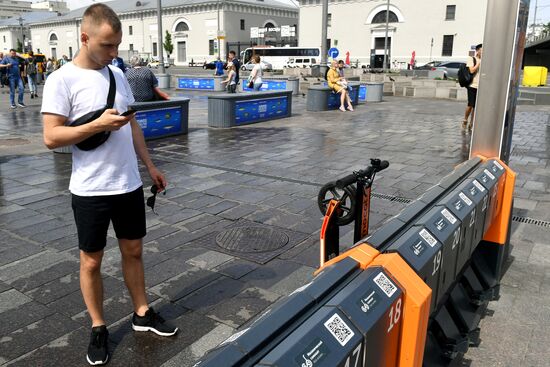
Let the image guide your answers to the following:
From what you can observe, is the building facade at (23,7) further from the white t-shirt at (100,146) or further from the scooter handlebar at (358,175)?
the scooter handlebar at (358,175)

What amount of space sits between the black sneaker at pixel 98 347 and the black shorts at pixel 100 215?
0.53 m

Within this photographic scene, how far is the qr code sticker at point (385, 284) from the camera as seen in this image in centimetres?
174

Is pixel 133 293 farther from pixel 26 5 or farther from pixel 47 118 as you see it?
pixel 26 5

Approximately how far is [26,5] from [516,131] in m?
172

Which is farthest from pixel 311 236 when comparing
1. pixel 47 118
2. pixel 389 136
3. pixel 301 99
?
pixel 301 99

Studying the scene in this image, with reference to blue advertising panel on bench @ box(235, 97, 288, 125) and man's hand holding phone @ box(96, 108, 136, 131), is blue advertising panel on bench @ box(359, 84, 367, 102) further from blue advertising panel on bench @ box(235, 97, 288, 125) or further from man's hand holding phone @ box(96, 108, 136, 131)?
man's hand holding phone @ box(96, 108, 136, 131)

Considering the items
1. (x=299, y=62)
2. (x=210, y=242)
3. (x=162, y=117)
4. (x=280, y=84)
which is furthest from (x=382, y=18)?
(x=210, y=242)

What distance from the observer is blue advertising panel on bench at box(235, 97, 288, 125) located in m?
12.6

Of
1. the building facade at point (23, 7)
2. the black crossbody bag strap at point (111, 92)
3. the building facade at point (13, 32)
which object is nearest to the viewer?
the black crossbody bag strap at point (111, 92)

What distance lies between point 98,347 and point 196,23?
7963 centimetres

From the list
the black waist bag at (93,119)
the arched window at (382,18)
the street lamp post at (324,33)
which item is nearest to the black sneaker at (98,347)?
the black waist bag at (93,119)

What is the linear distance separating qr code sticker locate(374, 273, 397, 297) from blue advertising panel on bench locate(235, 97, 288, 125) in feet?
35.7

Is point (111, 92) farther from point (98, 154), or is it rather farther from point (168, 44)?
point (168, 44)

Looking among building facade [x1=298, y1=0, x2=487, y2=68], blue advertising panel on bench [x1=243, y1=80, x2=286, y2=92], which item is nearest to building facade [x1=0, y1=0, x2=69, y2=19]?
building facade [x1=298, y1=0, x2=487, y2=68]
